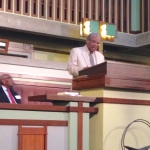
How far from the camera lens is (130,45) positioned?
8883 mm

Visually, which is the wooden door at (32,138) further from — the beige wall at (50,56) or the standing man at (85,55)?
the beige wall at (50,56)

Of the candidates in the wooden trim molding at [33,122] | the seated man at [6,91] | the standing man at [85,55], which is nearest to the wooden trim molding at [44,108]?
the wooden trim molding at [33,122]

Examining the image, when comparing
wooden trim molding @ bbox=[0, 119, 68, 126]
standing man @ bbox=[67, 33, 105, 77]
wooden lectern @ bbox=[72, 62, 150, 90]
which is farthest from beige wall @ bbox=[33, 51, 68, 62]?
wooden trim molding @ bbox=[0, 119, 68, 126]

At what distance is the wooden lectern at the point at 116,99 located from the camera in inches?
131

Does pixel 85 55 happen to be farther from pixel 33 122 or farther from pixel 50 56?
pixel 50 56

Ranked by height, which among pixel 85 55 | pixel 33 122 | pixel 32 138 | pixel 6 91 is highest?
pixel 85 55

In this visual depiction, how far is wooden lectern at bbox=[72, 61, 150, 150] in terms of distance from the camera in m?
3.34

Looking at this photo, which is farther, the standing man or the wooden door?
the standing man

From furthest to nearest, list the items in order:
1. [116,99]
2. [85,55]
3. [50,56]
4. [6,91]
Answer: [50,56] < [6,91] < [85,55] < [116,99]

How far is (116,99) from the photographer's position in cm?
339

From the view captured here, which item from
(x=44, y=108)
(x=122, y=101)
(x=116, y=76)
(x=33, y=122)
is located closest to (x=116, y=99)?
(x=122, y=101)

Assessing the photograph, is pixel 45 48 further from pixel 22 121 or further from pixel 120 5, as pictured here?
pixel 22 121

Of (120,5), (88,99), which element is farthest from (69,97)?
(120,5)

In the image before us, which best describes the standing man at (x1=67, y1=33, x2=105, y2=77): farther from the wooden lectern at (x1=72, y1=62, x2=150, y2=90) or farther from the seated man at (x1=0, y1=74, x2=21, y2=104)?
the seated man at (x1=0, y1=74, x2=21, y2=104)
